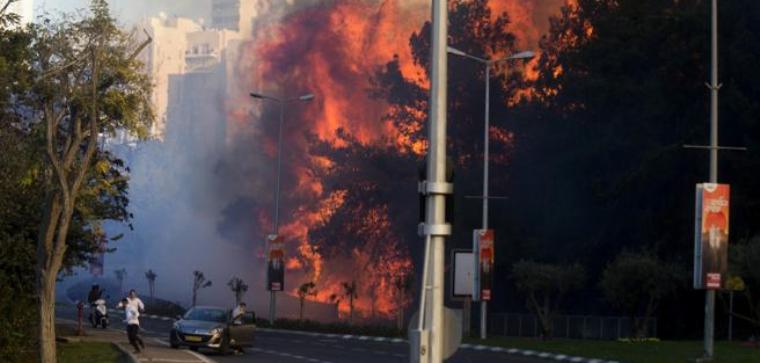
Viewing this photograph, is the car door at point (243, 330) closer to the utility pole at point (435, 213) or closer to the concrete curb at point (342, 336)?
the concrete curb at point (342, 336)

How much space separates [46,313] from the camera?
90.6 ft

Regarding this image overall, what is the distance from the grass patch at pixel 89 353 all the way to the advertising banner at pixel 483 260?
13.9m

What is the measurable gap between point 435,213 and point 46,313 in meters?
13.3

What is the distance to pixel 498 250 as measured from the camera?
75.3 meters

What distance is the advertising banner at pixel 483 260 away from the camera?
162ft

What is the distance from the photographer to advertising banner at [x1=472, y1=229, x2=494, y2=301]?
49.5 metres

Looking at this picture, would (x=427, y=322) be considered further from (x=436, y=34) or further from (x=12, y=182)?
(x=12, y=182)

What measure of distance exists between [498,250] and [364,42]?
2803 centimetres

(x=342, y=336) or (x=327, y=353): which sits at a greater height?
(x=327, y=353)

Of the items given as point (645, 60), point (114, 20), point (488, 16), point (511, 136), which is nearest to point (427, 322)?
point (114, 20)

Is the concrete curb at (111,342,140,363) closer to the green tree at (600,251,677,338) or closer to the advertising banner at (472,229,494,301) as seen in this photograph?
the advertising banner at (472,229,494,301)

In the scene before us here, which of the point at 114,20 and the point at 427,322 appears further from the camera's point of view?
the point at 114,20

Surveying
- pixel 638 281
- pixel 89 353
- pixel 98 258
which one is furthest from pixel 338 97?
pixel 89 353

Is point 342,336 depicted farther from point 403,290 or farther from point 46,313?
point 46,313
